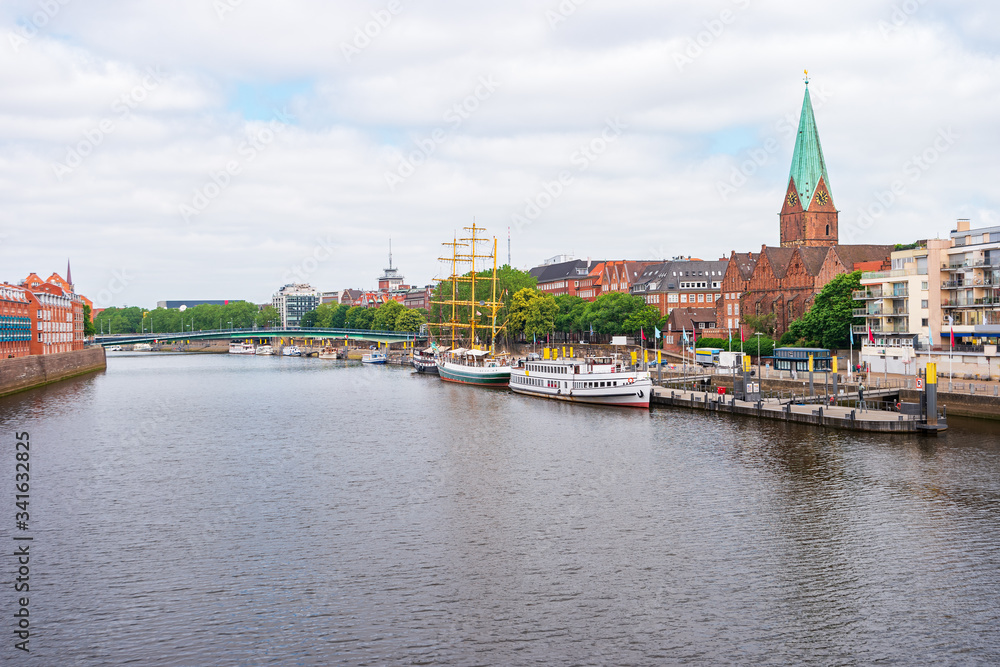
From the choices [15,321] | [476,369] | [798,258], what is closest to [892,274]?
[798,258]

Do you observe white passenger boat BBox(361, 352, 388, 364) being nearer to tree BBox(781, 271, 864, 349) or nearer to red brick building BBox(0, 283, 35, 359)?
red brick building BBox(0, 283, 35, 359)

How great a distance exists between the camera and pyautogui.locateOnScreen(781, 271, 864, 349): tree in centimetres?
9181

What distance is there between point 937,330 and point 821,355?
1103 cm

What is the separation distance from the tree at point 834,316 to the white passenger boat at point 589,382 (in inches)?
987

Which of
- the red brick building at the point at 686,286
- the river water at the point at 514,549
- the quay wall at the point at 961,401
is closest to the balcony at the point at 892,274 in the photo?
the quay wall at the point at 961,401

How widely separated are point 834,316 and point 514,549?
71.8 metres

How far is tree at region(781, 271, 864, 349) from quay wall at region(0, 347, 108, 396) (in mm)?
87147

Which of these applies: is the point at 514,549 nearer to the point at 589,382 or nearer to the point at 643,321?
the point at 589,382

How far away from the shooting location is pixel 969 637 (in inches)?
923

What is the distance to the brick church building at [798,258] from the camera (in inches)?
4840

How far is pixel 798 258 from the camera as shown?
407 ft

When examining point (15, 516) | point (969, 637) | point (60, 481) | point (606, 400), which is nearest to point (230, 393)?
point (606, 400)

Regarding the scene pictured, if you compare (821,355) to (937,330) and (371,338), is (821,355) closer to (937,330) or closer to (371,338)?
(937,330)

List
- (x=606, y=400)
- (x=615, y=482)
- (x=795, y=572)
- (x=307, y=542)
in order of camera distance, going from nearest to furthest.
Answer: (x=795, y=572), (x=307, y=542), (x=615, y=482), (x=606, y=400)
